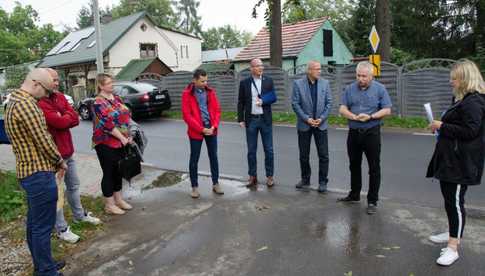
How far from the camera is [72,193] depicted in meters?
5.18

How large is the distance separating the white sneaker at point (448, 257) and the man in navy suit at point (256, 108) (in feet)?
10.4

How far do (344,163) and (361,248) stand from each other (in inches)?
161

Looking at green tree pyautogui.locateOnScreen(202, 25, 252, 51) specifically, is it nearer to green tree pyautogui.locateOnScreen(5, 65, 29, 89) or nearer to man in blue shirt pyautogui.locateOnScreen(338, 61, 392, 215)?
green tree pyautogui.locateOnScreen(5, 65, 29, 89)

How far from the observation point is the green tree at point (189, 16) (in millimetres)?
82144

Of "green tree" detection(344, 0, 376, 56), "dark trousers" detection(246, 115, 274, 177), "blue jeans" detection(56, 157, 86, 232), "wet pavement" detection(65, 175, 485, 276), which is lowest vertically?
"wet pavement" detection(65, 175, 485, 276)

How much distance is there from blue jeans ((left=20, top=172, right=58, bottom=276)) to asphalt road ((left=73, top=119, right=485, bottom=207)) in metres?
3.94

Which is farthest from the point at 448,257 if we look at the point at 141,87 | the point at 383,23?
the point at 141,87

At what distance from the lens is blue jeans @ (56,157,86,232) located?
4.88 m

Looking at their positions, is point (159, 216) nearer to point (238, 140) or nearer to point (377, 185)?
point (377, 185)

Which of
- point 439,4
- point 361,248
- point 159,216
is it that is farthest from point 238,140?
point 439,4

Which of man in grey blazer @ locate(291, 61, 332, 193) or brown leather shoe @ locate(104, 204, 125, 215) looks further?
man in grey blazer @ locate(291, 61, 332, 193)

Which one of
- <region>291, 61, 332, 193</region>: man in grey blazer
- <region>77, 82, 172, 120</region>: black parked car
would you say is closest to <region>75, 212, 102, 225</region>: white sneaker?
<region>291, 61, 332, 193</region>: man in grey blazer

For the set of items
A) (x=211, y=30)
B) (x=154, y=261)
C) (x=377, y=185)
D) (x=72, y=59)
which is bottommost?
(x=154, y=261)

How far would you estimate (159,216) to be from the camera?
5656 mm
